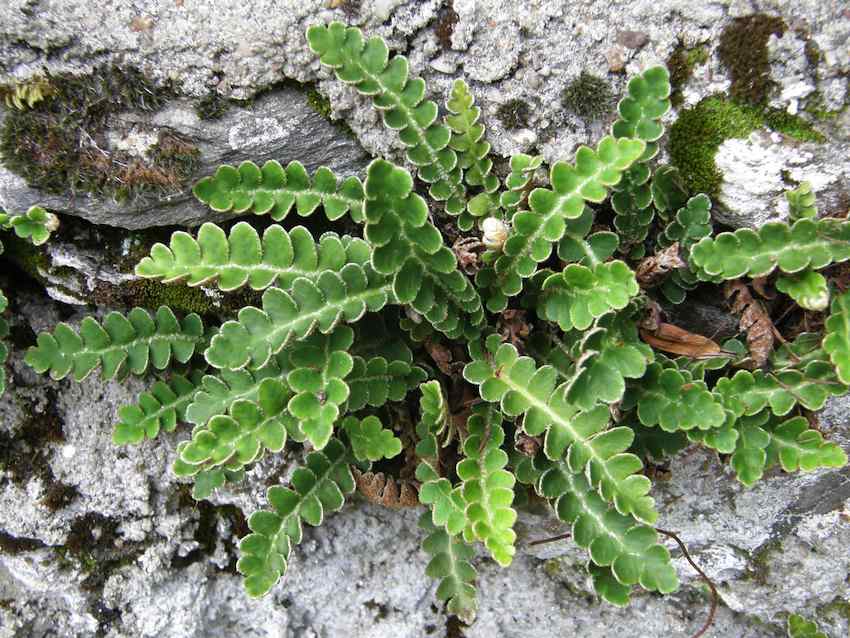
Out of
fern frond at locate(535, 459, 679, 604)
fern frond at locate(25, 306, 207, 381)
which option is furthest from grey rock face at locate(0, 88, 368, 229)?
fern frond at locate(535, 459, 679, 604)

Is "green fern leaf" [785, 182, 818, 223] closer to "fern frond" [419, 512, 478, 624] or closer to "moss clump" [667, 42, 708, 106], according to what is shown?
"moss clump" [667, 42, 708, 106]

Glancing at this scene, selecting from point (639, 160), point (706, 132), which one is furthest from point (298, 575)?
point (706, 132)

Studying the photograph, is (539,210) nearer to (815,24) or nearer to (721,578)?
(815,24)

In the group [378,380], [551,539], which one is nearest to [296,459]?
[378,380]

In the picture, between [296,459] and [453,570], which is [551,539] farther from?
[296,459]

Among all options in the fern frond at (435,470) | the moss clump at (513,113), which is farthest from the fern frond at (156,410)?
the moss clump at (513,113)
